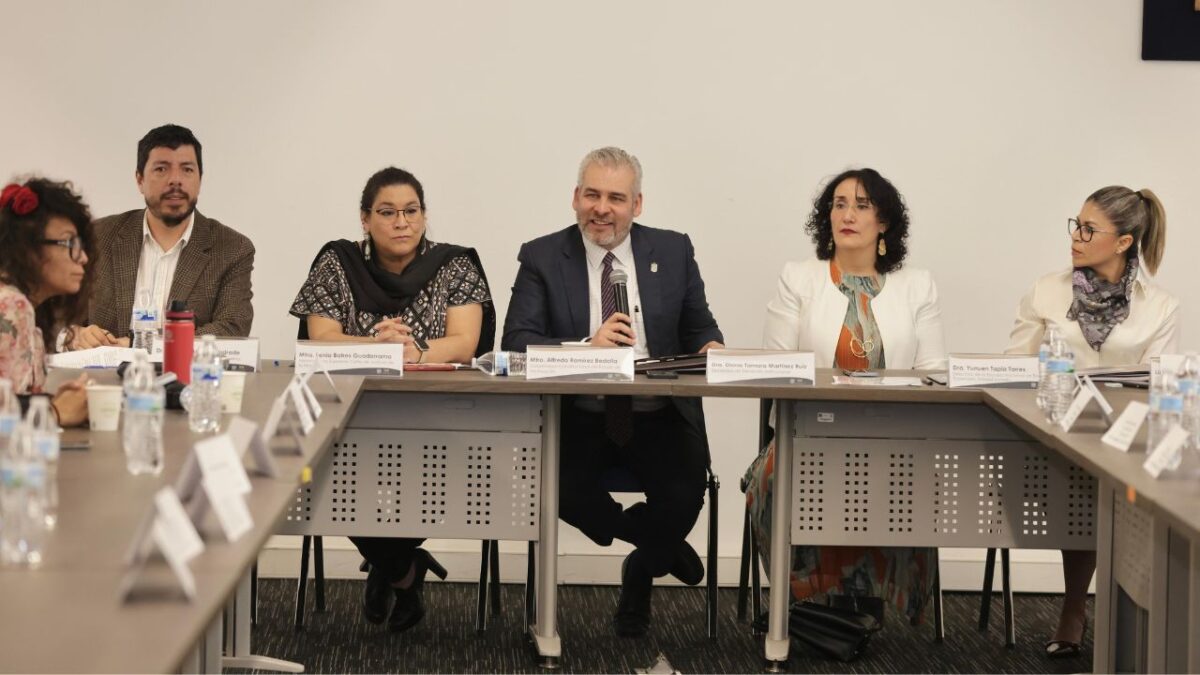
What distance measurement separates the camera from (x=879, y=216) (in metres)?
4.44

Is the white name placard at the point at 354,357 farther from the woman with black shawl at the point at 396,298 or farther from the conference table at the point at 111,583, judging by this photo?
the conference table at the point at 111,583

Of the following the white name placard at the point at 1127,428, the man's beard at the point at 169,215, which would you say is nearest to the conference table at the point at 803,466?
the white name placard at the point at 1127,428

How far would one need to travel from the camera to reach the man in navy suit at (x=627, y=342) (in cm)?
411

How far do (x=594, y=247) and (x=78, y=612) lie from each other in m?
3.01

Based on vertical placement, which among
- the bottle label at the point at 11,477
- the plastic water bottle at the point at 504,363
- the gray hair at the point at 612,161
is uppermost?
the gray hair at the point at 612,161

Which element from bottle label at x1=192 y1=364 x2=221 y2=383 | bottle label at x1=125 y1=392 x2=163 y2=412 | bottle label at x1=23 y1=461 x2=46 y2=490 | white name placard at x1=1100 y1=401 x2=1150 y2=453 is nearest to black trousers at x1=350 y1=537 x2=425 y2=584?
bottle label at x1=192 y1=364 x2=221 y2=383

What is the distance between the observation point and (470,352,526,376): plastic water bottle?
3787mm

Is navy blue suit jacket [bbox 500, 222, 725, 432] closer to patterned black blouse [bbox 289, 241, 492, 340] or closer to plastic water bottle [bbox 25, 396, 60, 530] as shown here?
patterned black blouse [bbox 289, 241, 492, 340]

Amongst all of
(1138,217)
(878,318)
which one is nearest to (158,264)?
(878,318)

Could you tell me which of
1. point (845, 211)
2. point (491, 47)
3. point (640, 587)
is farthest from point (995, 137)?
point (640, 587)

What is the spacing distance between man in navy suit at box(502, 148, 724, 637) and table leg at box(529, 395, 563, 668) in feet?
0.83

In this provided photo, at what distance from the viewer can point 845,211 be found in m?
4.43

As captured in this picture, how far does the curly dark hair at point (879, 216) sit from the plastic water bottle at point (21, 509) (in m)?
3.17

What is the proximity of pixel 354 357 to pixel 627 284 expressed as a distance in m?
1.02
